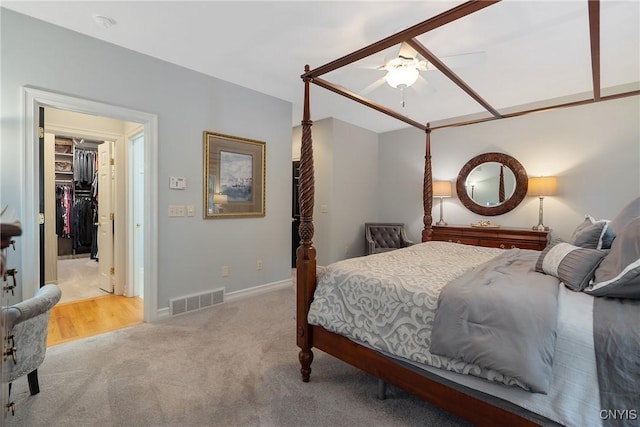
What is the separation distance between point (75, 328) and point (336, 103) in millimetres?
3917

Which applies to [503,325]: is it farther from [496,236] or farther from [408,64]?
[496,236]

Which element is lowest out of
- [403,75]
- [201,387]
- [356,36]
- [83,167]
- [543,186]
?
[201,387]

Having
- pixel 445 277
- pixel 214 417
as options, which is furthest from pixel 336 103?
pixel 214 417

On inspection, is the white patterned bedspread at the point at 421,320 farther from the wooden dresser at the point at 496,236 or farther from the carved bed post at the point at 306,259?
the wooden dresser at the point at 496,236

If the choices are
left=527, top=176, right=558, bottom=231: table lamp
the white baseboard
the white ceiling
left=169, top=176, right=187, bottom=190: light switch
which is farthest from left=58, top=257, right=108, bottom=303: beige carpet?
left=527, top=176, right=558, bottom=231: table lamp

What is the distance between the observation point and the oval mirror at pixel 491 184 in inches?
161

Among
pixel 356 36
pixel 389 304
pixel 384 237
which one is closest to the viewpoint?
pixel 389 304

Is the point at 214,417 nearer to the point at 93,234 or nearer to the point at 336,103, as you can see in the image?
the point at 336,103

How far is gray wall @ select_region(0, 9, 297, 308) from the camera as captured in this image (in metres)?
2.18

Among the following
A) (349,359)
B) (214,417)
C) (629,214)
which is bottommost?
(214,417)

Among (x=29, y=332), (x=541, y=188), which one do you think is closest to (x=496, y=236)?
(x=541, y=188)

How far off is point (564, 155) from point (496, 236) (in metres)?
1.34

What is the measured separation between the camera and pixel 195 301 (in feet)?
10.3

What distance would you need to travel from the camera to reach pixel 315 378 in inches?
77.0
